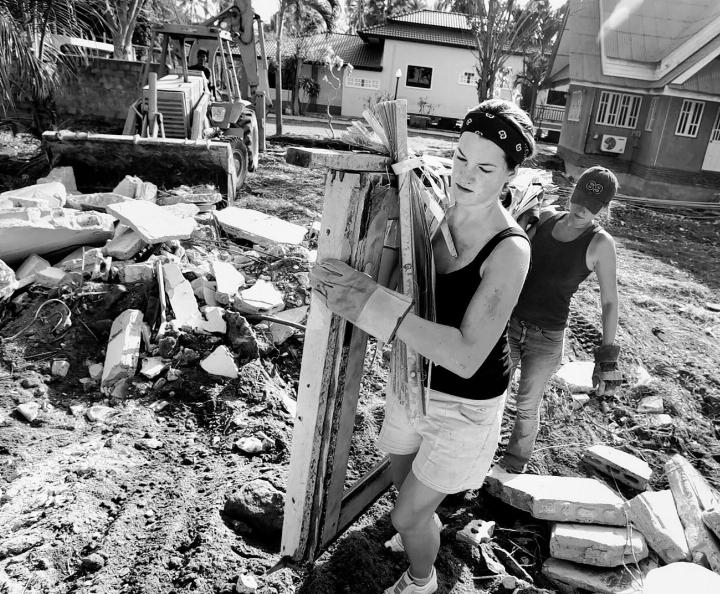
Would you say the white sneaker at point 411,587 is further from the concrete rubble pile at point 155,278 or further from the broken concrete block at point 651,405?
the broken concrete block at point 651,405

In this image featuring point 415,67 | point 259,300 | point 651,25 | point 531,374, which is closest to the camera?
point 531,374

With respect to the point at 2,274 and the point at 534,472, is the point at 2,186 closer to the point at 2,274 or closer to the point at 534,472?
the point at 2,274

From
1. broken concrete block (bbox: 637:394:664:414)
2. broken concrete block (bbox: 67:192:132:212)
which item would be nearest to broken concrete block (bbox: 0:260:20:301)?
broken concrete block (bbox: 67:192:132:212)

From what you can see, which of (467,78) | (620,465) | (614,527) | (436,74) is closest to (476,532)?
(614,527)

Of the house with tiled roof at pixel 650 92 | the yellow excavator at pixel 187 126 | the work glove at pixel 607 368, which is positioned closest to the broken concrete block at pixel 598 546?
the work glove at pixel 607 368

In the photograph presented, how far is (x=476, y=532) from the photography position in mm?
2584

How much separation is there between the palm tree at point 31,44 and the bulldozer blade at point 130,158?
1561 mm

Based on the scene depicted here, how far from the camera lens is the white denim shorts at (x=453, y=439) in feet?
5.69

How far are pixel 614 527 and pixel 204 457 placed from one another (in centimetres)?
214

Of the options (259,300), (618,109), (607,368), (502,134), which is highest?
(618,109)

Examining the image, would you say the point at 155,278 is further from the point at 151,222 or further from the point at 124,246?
the point at 151,222

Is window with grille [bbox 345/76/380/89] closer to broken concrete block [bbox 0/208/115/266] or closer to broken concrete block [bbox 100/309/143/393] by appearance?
broken concrete block [bbox 0/208/115/266]

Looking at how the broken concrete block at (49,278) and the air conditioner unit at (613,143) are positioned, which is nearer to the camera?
the broken concrete block at (49,278)

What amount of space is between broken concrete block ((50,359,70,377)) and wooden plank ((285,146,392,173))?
2.73 metres
